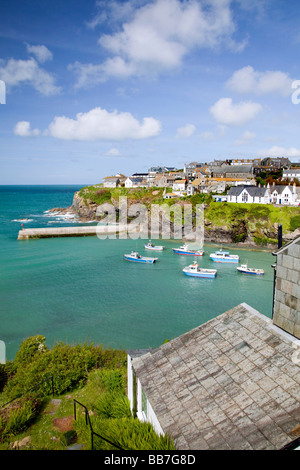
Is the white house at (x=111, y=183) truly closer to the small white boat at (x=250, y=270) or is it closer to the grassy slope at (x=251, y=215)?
the grassy slope at (x=251, y=215)

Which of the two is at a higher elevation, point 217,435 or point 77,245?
point 217,435

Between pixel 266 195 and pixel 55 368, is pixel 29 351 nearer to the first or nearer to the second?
pixel 55 368

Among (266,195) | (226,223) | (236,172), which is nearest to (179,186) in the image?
(236,172)

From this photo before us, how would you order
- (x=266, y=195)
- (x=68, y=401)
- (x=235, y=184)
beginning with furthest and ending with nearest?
(x=235, y=184) → (x=266, y=195) → (x=68, y=401)

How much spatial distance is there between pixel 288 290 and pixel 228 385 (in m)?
3.11

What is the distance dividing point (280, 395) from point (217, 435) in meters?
1.69

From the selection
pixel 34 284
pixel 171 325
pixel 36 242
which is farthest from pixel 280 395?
pixel 36 242

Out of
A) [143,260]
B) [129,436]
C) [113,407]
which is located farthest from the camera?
[143,260]

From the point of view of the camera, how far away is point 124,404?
11.3 metres

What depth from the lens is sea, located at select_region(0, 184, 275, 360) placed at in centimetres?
2472

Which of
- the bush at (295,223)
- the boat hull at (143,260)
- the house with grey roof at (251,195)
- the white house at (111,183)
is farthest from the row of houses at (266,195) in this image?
the white house at (111,183)

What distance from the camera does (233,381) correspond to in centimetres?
772

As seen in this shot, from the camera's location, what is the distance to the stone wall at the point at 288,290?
26.6 feet
